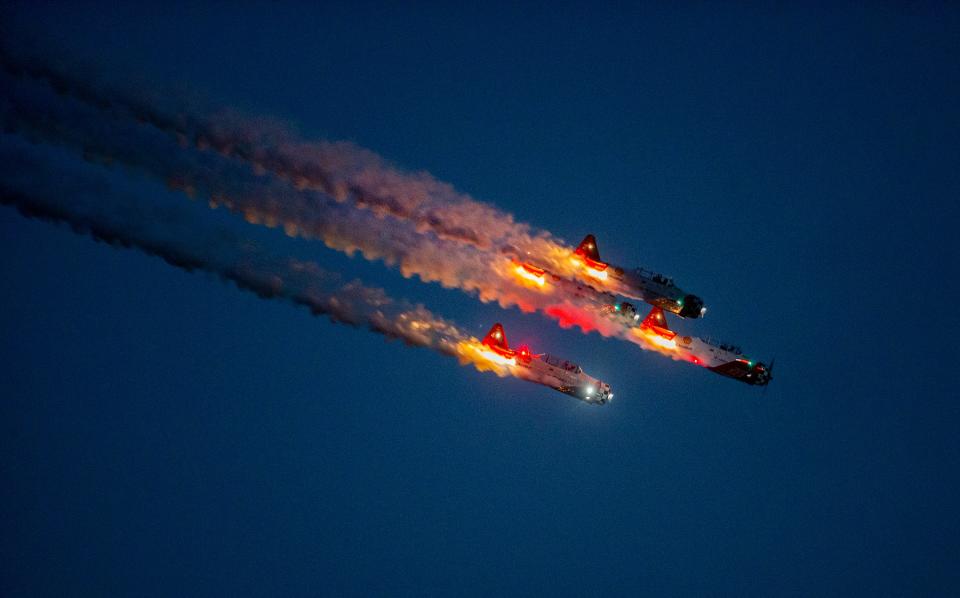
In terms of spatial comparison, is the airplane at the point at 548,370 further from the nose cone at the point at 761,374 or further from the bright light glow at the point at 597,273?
the nose cone at the point at 761,374

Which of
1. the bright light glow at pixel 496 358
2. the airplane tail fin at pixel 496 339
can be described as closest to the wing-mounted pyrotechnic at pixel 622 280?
the airplane tail fin at pixel 496 339

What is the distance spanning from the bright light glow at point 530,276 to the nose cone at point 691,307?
21.6 feet

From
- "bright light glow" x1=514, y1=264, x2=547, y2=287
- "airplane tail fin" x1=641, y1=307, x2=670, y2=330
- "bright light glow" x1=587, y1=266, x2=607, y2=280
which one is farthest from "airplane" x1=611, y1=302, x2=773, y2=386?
"bright light glow" x1=514, y1=264, x2=547, y2=287

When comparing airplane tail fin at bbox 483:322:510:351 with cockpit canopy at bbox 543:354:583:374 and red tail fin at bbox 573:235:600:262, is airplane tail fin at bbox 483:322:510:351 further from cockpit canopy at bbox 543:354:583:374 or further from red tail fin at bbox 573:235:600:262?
red tail fin at bbox 573:235:600:262

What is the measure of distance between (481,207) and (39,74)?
15986 millimetres

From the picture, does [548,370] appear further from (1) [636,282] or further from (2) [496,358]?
(1) [636,282]

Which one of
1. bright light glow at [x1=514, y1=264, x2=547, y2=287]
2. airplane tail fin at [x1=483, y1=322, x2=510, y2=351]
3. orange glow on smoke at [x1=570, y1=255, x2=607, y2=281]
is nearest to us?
bright light glow at [x1=514, y1=264, x2=547, y2=287]

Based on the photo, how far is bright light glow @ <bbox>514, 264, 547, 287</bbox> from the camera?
42.4 metres

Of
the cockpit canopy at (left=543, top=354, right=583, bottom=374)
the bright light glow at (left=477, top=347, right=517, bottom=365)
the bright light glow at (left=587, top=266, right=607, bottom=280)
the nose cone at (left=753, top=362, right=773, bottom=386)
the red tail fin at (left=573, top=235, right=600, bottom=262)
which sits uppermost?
the red tail fin at (left=573, top=235, right=600, bottom=262)

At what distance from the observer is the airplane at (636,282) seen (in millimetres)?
44438

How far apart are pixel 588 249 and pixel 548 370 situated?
5321mm

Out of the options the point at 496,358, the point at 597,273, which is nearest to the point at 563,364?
the point at 496,358

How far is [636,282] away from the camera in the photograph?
44719mm

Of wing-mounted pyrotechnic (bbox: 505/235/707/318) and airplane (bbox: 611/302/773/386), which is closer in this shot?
wing-mounted pyrotechnic (bbox: 505/235/707/318)
